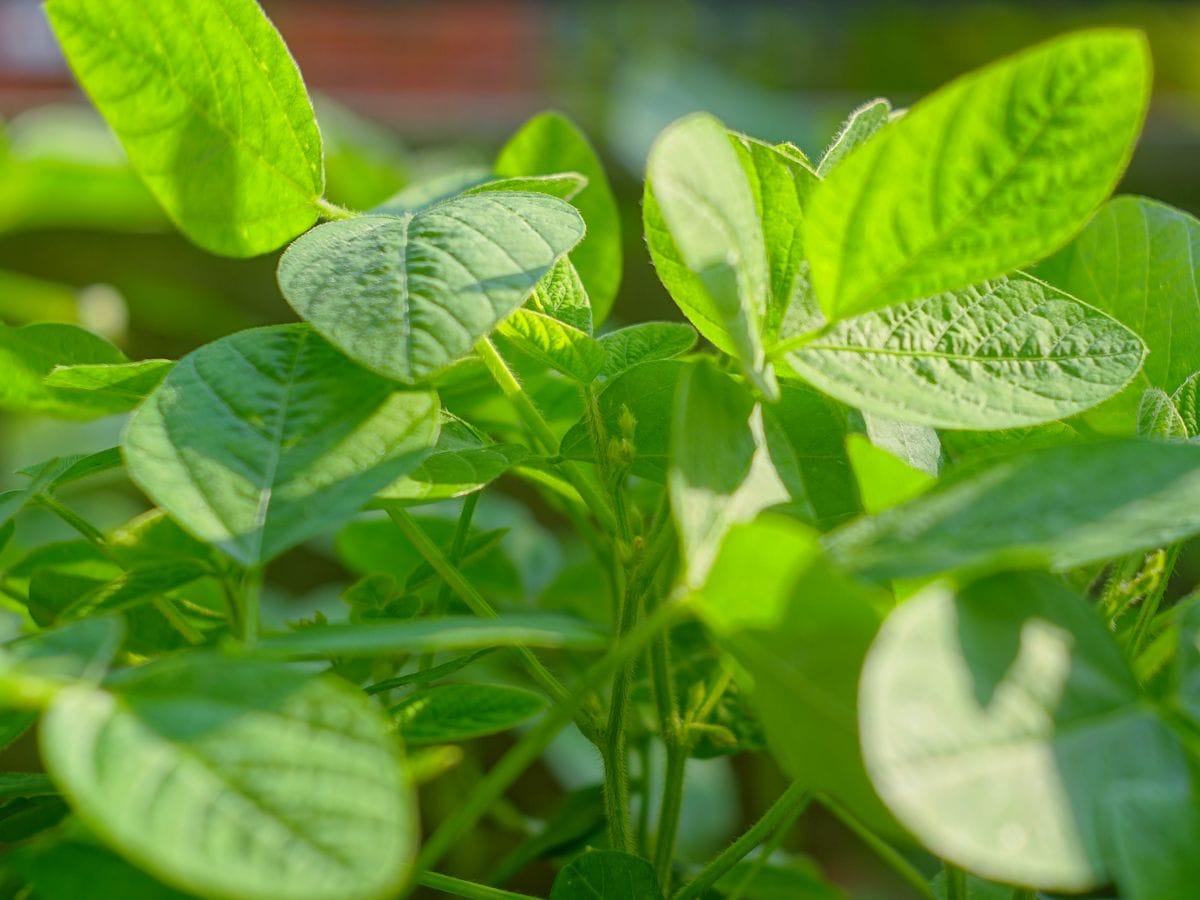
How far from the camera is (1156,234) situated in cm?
27

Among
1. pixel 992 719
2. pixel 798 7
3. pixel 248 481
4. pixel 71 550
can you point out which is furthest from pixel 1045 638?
pixel 798 7

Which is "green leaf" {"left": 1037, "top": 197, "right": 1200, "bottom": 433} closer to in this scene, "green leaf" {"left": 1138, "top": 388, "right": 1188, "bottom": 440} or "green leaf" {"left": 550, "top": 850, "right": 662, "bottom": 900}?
"green leaf" {"left": 1138, "top": 388, "right": 1188, "bottom": 440}

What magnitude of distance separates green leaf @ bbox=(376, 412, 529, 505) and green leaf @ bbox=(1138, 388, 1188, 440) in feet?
0.37

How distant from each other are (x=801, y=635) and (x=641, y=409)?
0.27 feet

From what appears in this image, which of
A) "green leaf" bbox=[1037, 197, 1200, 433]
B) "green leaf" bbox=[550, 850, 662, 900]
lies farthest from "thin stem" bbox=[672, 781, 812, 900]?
"green leaf" bbox=[1037, 197, 1200, 433]

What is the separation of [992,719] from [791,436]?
0.10 m

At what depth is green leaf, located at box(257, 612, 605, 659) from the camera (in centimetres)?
15

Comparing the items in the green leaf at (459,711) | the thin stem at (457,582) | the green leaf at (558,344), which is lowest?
the green leaf at (459,711)

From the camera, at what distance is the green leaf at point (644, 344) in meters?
0.23

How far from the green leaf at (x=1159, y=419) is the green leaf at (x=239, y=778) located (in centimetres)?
15

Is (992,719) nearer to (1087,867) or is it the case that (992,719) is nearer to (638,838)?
(1087,867)

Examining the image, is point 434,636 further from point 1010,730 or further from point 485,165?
point 485,165

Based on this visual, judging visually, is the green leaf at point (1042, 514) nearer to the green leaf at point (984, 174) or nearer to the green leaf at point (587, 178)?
the green leaf at point (984, 174)

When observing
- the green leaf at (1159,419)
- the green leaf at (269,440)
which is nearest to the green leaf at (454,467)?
the green leaf at (269,440)
